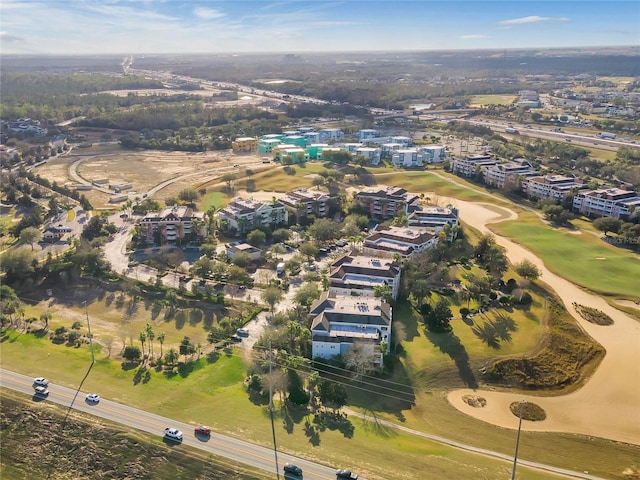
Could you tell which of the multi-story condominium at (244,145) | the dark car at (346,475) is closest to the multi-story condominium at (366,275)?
the dark car at (346,475)

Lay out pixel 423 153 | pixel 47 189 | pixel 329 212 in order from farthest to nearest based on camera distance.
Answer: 1. pixel 423 153
2. pixel 47 189
3. pixel 329 212

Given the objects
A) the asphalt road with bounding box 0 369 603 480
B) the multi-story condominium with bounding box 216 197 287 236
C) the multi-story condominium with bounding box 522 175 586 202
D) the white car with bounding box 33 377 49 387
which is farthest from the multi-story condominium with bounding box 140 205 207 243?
the multi-story condominium with bounding box 522 175 586 202

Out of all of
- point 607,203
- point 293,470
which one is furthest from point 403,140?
point 293,470

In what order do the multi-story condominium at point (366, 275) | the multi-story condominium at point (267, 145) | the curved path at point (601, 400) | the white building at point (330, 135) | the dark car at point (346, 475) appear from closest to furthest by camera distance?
the dark car at point (346, 475)
the curved path at point (601, 400)
the multi-story condominium at point (366, 275)
the multi-story condominium at point (267, 145)
the white building at point (330, 135)

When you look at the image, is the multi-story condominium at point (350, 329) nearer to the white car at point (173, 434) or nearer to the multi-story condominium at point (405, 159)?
the white car at point (173, 434)

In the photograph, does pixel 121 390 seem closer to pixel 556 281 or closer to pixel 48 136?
pixel 556 281

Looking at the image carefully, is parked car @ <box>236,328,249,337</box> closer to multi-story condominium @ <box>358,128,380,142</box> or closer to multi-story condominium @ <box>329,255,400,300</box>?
multi-story condominium @ <box>329,255,400,300</box>

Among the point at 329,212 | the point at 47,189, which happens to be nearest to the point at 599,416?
the point at 329,212
